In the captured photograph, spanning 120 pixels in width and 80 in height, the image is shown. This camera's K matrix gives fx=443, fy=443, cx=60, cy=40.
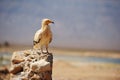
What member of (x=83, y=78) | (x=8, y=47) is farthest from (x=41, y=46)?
(x=8, y=47)

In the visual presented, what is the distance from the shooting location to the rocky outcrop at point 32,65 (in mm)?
9375

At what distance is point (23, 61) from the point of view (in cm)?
997

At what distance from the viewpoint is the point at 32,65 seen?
939 cm

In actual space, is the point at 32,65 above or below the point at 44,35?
below

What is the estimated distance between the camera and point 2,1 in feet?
69.1

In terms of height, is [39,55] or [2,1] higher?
[2,1]

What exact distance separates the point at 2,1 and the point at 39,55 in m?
11.9

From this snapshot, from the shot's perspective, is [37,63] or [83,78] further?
[83,78]

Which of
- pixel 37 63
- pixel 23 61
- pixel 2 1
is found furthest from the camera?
pixel 2 1

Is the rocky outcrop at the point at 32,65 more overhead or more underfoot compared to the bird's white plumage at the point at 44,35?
more underfoot

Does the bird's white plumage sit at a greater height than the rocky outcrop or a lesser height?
greater

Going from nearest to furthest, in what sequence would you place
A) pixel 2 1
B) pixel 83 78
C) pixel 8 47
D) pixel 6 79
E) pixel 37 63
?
1. pixel 37 63
2. pixel 6 79
3. pixel 83 78
4. pixel 2 1
5. pixel 8 47

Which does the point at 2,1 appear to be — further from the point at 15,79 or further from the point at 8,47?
the point at 8,47

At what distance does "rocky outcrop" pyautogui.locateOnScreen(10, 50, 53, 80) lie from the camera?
30.8 feet
